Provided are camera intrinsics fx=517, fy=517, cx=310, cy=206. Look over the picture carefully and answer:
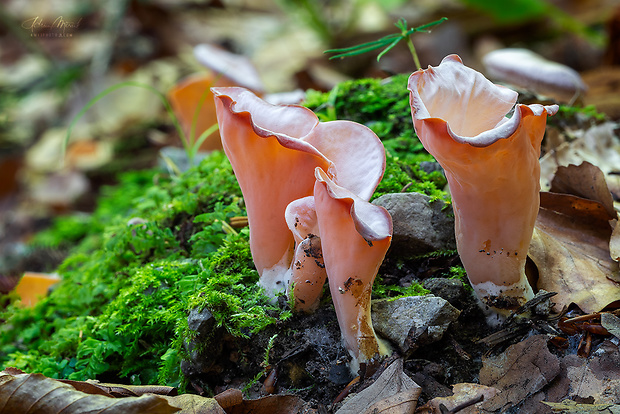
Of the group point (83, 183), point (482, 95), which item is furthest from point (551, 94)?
point (83, 183)

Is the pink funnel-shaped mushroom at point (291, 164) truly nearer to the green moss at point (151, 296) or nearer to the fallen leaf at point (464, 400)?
the green moss at point (151, 296)

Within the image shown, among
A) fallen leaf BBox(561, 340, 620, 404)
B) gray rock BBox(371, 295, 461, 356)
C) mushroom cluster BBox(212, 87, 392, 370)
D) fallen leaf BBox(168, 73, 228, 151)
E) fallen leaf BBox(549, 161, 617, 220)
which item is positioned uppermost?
mushroom cluster BBox(212, 87, 392, 370)

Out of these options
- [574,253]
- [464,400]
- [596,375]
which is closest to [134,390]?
[464,400]

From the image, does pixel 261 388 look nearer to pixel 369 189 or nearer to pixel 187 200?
pixel 369 189

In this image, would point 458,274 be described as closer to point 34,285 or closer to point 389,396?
point 389,396

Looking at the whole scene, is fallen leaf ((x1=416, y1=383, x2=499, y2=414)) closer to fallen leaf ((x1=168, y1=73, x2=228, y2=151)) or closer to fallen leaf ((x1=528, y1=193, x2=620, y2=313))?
fallen leaf ((x1=528, y1=193, x2=620, y2=313))

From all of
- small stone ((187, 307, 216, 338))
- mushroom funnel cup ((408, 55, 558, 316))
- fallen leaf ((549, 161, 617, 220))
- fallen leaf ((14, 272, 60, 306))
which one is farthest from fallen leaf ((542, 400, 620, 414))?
fallen leaf ((14, 272, 60, 306))
